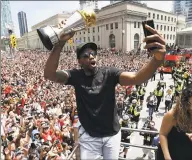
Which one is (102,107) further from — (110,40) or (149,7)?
(149,7)

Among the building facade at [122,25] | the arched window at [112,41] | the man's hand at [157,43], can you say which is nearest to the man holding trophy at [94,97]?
the man's hand at [157,43]

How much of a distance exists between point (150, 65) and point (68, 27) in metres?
0.77

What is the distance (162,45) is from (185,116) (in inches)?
30.4

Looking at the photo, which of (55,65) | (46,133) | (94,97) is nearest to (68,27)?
(55,65)

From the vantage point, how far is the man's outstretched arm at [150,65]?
1649 millimetres

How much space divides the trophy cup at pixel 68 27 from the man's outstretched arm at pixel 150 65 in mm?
550

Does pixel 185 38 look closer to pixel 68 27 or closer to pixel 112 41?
pixel 112 41

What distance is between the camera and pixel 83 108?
2133mm

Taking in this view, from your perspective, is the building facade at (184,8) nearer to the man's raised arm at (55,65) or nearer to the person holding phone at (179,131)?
the person holding phone at (179,131)

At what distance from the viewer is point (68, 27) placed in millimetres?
1853

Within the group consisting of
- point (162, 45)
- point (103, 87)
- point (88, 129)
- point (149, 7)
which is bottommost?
point (88, 129)

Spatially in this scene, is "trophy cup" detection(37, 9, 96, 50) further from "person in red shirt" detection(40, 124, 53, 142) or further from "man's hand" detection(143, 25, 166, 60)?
"person in red shirt" detection(40, 124, 53, 142)

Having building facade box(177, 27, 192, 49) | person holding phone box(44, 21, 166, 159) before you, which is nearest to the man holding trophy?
person holding phone box(44, 21, 166, 159)

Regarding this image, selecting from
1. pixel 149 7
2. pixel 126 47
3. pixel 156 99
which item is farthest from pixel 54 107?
pixel 149 7
